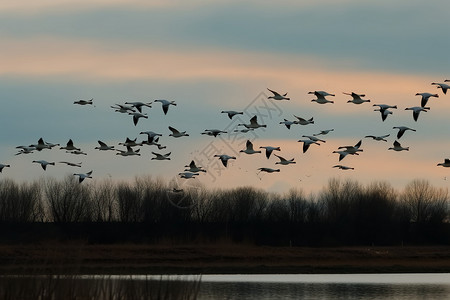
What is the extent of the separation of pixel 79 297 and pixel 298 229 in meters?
60.1

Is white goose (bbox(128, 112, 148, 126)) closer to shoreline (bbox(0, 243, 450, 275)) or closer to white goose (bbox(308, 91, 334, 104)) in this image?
white goose (bbox(308, 91, 334, 104))

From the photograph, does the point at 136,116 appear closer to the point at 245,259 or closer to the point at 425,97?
the point at 425,97

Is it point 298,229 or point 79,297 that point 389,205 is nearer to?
point 298,229

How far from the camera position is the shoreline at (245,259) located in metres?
63.8

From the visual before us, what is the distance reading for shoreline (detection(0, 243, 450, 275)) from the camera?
6384 centimetres

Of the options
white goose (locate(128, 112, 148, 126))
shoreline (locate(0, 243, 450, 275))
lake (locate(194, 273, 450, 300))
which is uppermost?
white goose (locate(128, 112, 148, 126))

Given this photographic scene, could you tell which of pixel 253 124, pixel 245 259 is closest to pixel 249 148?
pixel 253 124

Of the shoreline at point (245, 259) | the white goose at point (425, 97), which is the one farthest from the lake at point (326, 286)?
the white goose at point (425, 97)

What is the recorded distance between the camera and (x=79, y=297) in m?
28.0

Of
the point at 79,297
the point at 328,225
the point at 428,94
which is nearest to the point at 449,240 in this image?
the point at 328,225

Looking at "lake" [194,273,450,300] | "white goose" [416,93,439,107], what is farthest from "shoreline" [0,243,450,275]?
"white goose" [416,93,439,107]

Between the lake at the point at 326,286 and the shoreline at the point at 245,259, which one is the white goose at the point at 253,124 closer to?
the lake at the point at 326,286

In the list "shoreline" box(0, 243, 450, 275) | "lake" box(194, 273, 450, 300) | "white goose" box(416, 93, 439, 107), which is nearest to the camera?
"white goose" box(416, 93, 439, 107)

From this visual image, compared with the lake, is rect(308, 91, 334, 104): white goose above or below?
above
